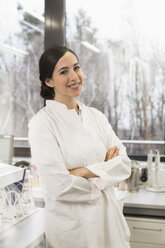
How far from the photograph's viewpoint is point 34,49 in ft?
10.2

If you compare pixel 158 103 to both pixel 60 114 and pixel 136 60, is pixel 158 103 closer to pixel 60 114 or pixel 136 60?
pixel 136 60

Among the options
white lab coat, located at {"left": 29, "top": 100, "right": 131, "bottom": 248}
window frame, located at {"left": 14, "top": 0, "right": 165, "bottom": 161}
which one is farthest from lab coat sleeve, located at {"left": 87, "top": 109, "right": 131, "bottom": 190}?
window frame, located at {"left": 14, "top": 0, "right": 165, "bottom": 161}

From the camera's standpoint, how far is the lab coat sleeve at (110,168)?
1.62m

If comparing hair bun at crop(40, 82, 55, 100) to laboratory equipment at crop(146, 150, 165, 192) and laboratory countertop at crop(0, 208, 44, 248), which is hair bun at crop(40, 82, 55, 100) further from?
laboratory equipment at crop(146, 150, 165, 192)

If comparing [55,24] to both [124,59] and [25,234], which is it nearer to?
[124,59]

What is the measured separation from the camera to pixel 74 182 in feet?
5.07

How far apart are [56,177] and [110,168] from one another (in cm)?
31

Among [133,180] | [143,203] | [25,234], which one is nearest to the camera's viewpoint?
[25,234]

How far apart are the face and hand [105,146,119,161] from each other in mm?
355

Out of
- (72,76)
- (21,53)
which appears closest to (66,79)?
(72,76)

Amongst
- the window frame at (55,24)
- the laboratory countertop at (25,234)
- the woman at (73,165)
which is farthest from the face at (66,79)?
the window frame at (55,24)

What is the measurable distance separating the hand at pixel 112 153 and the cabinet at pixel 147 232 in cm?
59

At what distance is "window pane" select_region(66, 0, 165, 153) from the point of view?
2.92m

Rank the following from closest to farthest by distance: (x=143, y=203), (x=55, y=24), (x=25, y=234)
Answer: (x=25, y=234)
(x=143, y=203)
(x=55, y=24)
